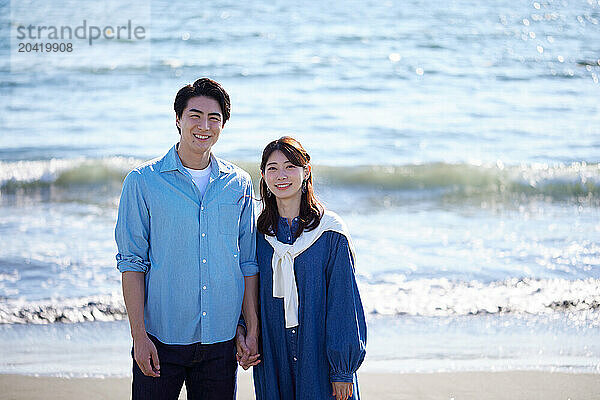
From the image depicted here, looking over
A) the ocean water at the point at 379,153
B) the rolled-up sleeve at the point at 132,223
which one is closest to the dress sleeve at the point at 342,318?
the rolled-up sleeve at the point at 132,223

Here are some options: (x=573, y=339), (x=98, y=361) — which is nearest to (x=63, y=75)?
(x=98, y=361)

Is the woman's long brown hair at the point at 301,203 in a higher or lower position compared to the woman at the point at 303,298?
higher

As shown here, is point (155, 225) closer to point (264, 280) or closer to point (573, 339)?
point (264, 280)

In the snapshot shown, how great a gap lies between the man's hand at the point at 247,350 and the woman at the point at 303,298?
1.5 inches

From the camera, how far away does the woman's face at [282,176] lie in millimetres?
3004

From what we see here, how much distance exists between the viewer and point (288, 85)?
14.6 meters

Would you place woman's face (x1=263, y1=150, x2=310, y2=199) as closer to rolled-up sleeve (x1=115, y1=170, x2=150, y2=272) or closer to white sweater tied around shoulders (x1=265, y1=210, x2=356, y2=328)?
white sweater tied around shoulders (x1=265, y1=210, x2=356, y2=328)

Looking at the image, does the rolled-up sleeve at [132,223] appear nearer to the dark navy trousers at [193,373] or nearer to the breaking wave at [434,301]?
the dark navy trousers at [193,373]

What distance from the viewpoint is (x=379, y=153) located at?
1167 cm

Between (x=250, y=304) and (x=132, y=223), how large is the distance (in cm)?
57

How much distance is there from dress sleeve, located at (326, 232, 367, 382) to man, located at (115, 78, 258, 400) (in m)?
0.32

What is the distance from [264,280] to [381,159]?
8524 millimetres

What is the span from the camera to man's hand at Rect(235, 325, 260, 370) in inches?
118

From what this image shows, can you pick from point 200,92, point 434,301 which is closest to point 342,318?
point 200,92
